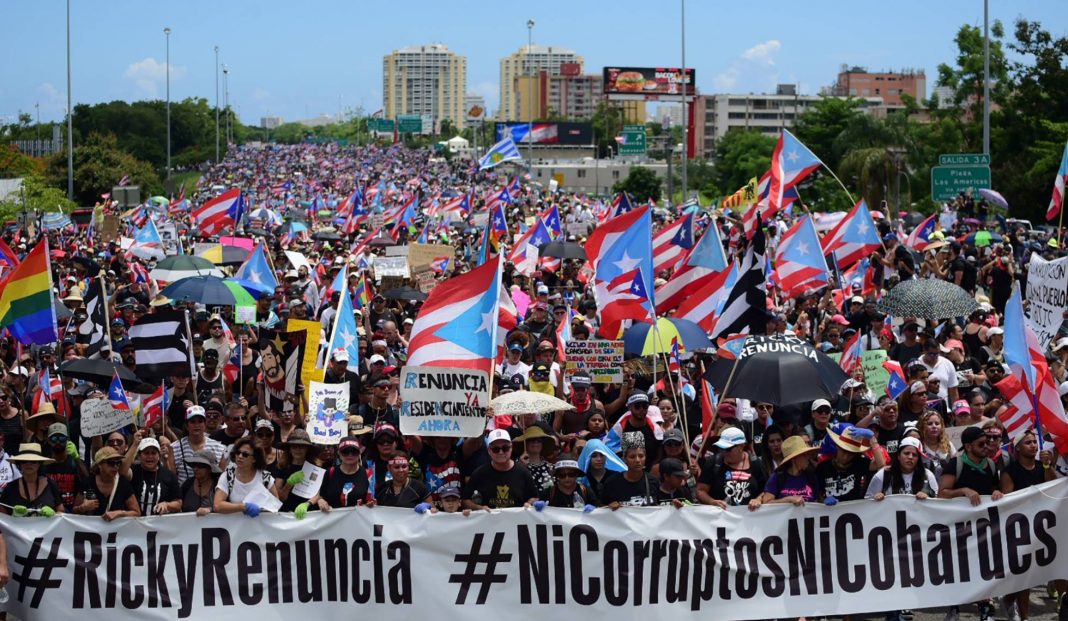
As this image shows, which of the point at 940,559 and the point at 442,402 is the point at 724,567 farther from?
the point at 442,402

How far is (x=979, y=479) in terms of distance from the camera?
8.82 meters

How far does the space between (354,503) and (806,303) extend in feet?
30.2

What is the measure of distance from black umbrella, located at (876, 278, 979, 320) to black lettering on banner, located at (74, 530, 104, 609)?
27.6 ft

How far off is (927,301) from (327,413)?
689 centimetres

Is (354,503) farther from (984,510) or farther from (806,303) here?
(806,303)

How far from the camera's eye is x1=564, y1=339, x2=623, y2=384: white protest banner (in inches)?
463

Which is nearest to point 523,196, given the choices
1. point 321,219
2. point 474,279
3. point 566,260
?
point 321,219

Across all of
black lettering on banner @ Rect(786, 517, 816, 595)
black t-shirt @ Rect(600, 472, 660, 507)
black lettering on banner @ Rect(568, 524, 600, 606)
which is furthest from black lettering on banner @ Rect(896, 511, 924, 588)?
black lettering on banner @ Rect(568, 524, 600, 606)

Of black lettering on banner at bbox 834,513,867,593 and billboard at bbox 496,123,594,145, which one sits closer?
black lettering on banner at bbox 834,513,867,593

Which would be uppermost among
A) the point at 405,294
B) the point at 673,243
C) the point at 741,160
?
the point at 741,160

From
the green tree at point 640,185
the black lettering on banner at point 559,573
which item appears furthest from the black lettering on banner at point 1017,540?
the green tree at point 640,185

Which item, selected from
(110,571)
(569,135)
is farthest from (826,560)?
(569,135)

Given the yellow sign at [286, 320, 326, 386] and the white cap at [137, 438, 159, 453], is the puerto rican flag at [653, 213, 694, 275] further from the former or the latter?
the white cap at [137, 438, 159, 453]

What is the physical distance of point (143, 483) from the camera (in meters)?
9.00
